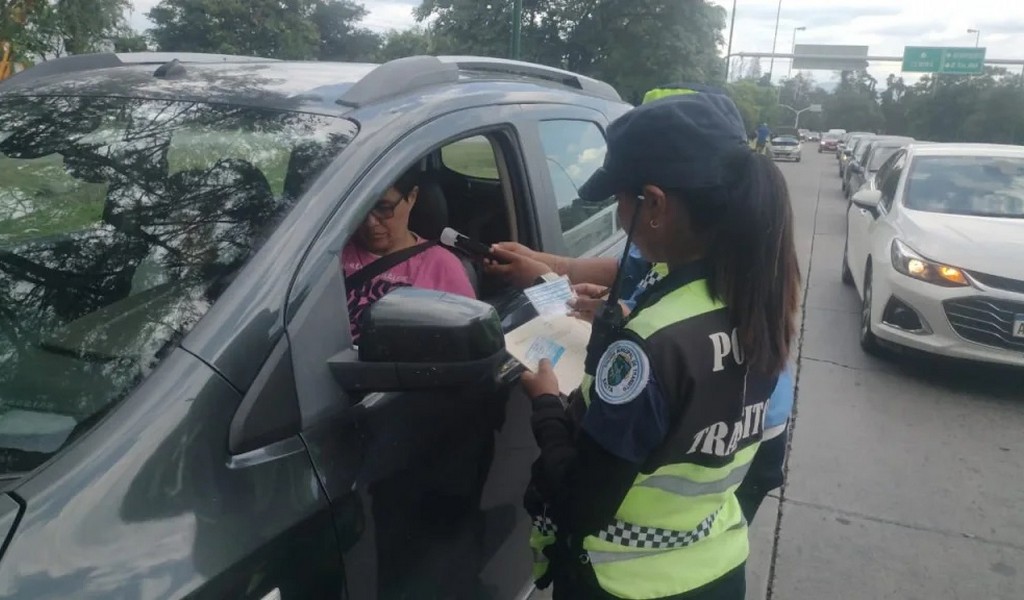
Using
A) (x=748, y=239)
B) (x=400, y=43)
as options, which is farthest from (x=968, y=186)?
(x=400, y=43)

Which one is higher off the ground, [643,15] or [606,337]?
[643,15]

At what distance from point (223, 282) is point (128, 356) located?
21 cm

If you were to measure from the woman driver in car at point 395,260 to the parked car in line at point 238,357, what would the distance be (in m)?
0.21

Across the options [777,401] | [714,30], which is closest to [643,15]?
[714,30]

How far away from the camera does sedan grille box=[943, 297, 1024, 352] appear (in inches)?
208

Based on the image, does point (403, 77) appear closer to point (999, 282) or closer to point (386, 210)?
point (386, 210)

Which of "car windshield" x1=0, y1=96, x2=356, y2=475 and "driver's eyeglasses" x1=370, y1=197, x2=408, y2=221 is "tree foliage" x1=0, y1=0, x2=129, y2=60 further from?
"driver's eyeglasses" x1=370, y1=197, x2=408, y2=221

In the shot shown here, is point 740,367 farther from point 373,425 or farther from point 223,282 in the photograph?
point 223,282

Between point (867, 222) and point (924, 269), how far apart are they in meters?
1.90

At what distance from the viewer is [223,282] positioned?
5.16 feet

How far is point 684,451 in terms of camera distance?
1.59m

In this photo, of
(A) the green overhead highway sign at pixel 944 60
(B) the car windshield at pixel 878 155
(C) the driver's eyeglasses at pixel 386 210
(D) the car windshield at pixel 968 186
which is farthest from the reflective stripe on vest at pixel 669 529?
(A) the green overhead highway sign at pixel 944 60

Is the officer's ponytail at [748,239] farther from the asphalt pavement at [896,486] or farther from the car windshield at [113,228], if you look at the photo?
the asphalt pavement at [896,486]

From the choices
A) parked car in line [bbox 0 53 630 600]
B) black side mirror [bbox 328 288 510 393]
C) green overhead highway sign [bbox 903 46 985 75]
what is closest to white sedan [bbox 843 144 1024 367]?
parked car in line [bbox 0 53 630 600]
